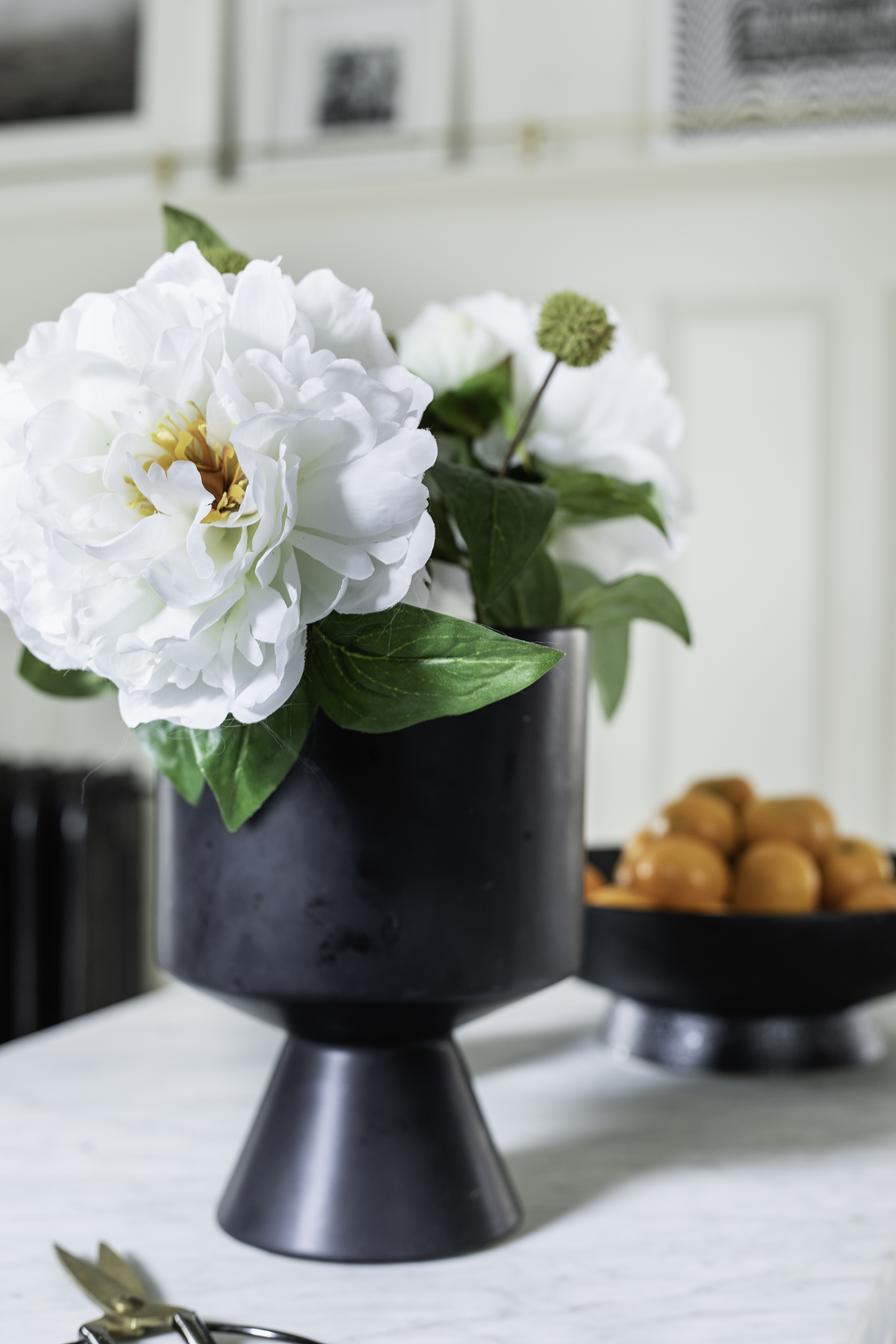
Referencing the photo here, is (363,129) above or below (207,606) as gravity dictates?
above

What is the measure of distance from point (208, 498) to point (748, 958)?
48cm

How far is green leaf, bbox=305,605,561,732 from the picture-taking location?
40cm

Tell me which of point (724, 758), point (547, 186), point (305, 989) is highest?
point (547, 186)

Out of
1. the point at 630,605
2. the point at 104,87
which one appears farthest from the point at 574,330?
the point at 104,87

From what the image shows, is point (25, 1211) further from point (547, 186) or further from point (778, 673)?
point (547, 186)

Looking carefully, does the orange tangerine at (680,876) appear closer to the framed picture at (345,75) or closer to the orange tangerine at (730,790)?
the orange tangerine at (730,790)

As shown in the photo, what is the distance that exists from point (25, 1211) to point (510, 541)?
355 millimetres

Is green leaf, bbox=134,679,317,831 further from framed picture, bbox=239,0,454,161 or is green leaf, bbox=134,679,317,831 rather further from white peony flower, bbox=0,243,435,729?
framed picture, bbox=239,0,454,161

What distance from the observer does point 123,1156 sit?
0.61 meters

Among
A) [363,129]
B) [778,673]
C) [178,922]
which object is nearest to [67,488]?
[178,922]

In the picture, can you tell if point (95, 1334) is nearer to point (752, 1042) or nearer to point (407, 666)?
point (407, 666)

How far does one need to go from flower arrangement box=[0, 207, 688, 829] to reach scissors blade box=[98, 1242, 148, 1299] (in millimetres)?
180

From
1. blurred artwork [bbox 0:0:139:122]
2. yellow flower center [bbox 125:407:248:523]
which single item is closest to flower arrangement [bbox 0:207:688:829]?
yellow flower center [bbox 125:407:248:523]

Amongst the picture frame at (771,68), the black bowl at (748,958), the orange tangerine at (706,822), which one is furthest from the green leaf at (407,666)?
the picture frame at (771,68)
